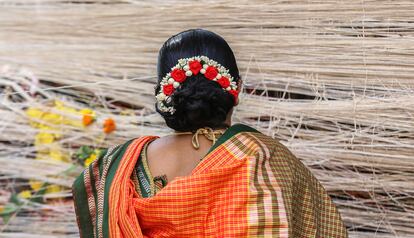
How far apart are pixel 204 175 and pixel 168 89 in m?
0.33

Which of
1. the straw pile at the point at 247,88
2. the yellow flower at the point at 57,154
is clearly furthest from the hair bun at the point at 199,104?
the yellow flower at the point at 57,154

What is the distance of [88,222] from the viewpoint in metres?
2.56

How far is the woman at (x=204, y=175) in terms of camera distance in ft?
7.07

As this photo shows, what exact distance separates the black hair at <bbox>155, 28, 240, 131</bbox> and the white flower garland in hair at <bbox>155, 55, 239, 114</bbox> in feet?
0.05

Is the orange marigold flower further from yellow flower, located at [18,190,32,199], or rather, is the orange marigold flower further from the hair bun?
the hair bun

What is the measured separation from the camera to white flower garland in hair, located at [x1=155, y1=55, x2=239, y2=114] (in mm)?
2305

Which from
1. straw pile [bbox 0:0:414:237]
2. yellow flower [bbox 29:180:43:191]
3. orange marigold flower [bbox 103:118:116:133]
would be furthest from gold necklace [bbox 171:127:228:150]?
yellow flower [bbox 29:180:43:191]

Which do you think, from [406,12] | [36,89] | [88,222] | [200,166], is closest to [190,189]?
[200,166]

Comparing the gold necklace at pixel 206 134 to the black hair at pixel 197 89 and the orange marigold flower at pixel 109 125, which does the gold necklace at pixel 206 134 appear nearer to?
the black hair at pixel 197 89

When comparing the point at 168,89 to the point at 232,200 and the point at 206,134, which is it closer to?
the point at 206,134

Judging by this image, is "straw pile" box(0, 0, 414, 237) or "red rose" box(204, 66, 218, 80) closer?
"red rose" box(204, 66, 218, 80)

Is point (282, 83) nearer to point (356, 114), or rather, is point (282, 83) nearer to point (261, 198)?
point (356, 114)

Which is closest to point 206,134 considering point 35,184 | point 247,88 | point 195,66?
point 195,66

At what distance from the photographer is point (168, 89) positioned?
7.66 ft
